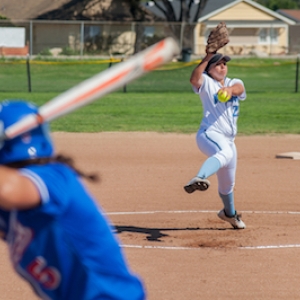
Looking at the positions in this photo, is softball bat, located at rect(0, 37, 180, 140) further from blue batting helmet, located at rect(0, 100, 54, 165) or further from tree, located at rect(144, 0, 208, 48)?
tree, located at rect(144, 0, 208, 48)

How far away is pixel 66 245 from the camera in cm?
285

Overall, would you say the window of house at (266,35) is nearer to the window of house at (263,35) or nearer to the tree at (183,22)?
the window of house at (263,35)

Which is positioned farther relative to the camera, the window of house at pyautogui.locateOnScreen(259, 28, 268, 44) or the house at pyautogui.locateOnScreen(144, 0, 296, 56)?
the window of house at pyautogui.locateOnScreen(259, 28, 268, 44)

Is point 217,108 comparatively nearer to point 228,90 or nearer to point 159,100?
point 228,90

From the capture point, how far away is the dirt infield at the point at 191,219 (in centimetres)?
678

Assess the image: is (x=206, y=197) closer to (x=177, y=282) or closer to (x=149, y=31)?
(x=177, y=282)

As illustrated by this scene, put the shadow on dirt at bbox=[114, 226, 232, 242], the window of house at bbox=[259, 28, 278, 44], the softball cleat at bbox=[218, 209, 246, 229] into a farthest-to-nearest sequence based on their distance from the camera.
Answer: the window of house at bbox=[259, 28, 278, 44] → the softball cleat at bbox=[218, 209, 246, 229] → the shadow on dirt at bbox=[114, 226, 232, 242]

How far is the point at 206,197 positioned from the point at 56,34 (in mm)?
36828

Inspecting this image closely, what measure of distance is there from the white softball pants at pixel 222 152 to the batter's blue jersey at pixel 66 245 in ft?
16.7

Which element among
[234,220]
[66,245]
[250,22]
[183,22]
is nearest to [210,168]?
[234,220]

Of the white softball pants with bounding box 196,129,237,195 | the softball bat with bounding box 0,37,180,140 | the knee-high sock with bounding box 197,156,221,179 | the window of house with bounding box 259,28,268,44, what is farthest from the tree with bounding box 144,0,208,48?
the softball bat with bounding box 0,37,180,140

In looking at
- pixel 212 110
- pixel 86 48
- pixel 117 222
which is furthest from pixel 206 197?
pixel 86 48

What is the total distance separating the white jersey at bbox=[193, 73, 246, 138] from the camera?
26.9 feet

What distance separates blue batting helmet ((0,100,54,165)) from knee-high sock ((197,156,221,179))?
5.06m
